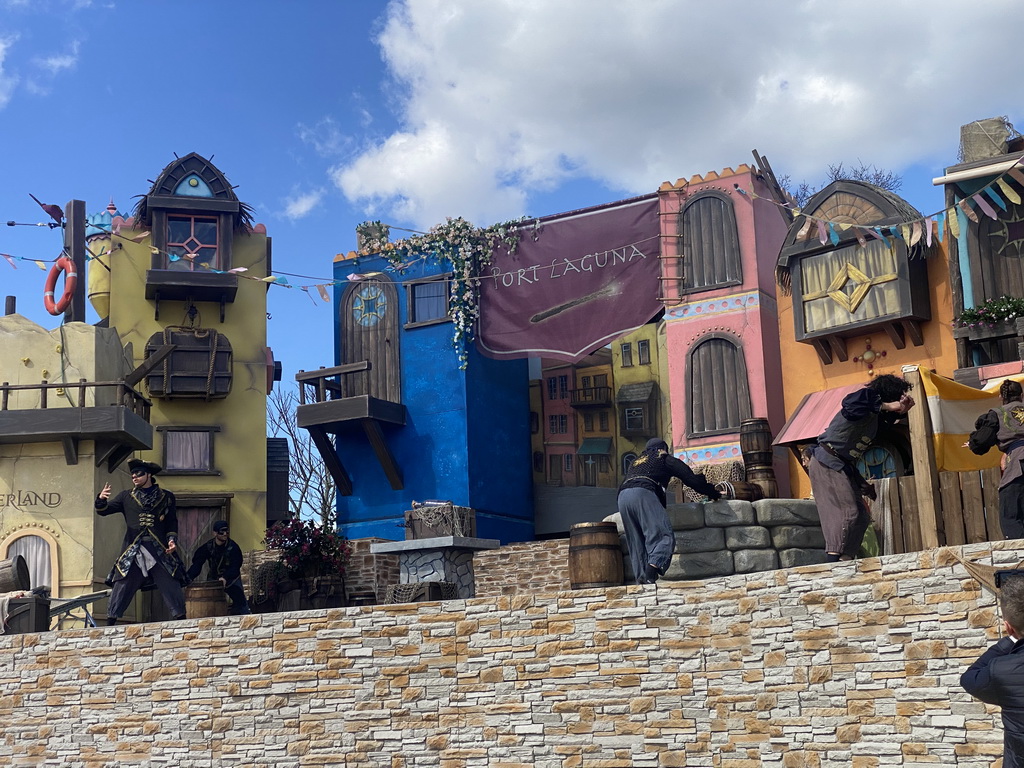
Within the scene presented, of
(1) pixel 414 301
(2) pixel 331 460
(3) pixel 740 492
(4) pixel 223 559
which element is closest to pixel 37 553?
(4) pixel 223 559

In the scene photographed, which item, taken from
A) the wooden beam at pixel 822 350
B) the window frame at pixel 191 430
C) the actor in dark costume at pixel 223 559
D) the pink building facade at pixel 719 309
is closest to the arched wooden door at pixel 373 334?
the window frame at pixel 191 430

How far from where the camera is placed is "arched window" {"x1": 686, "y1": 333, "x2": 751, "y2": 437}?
21172 millimetres

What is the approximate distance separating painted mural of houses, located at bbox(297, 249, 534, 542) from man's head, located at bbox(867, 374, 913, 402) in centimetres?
1483

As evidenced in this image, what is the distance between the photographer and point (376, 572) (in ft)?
69.3

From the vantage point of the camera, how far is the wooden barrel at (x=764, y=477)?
13438mm

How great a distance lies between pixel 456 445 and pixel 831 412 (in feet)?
27.7

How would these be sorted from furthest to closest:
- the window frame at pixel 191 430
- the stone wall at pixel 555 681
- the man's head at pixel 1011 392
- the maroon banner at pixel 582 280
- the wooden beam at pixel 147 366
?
the window frame at pixel 191 430, the maroon banner at pixel 582 280, the wooden beam at pixel 147 366, the man's head at pixel 1011 392, the stone wall at pixel 555 681

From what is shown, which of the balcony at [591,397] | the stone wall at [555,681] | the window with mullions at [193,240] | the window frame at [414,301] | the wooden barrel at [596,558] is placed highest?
the window with mullions at [193,240]

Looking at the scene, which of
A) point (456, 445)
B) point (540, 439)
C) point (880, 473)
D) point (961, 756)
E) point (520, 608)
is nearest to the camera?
point (961, 756)

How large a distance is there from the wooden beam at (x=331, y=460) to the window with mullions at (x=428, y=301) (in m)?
2.89

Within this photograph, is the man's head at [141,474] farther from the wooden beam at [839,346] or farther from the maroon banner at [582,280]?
the wooden beam at [839,346]

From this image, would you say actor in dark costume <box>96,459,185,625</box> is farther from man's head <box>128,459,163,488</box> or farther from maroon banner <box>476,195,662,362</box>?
maroon banner <box>476,195,662,362</box>

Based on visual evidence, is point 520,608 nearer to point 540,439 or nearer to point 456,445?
point 456,445

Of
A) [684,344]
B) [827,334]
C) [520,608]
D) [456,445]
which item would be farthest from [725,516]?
[456,445]
